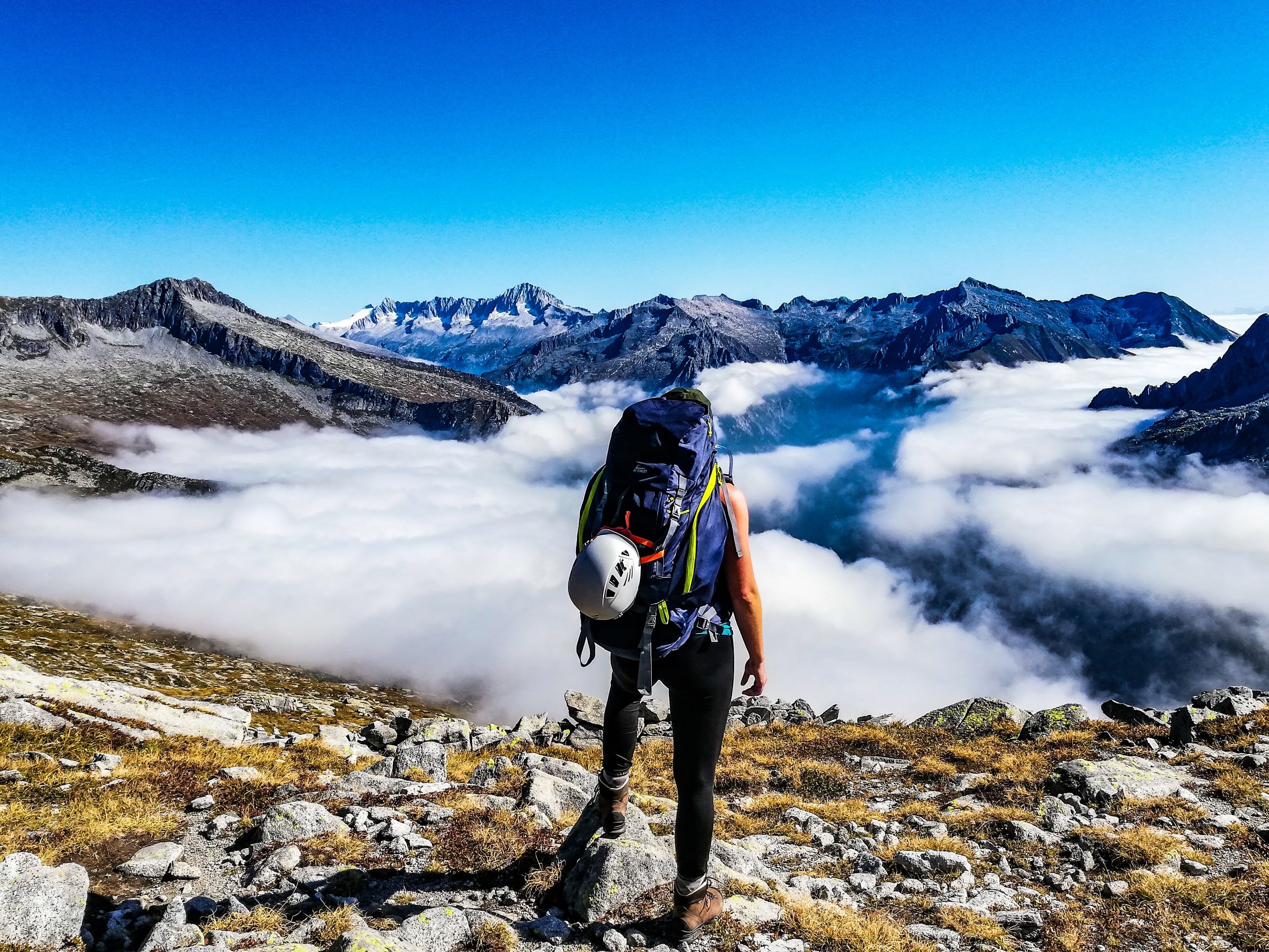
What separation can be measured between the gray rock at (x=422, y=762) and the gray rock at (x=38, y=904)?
6.62m

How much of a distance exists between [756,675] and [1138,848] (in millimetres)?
7712

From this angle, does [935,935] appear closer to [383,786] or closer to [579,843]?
[579,843]

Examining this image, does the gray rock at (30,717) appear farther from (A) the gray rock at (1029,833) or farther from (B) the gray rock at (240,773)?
(A) the gray rock at (1029,833)

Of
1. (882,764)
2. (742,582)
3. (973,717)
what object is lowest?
(973,717)

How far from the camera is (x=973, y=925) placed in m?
6.94

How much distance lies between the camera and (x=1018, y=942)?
685 cm

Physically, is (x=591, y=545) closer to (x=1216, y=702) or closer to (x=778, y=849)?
(x=778, y=849)

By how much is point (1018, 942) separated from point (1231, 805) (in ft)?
25.8

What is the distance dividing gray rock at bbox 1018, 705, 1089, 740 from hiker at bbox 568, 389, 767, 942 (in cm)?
1752

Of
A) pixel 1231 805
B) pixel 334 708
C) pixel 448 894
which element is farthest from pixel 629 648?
pixel 334 708

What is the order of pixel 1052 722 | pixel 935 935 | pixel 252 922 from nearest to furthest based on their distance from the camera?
pixel 252 922
pixel 935 935
pixel 1052 722

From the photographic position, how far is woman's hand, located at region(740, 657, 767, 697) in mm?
5764

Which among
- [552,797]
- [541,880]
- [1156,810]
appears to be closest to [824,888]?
[541,880]

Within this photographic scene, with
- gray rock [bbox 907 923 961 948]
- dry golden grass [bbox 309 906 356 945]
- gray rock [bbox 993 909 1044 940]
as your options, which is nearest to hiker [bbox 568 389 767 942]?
gray rock [bbox 907 923 961 948]
